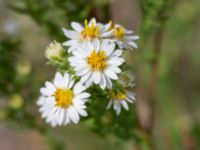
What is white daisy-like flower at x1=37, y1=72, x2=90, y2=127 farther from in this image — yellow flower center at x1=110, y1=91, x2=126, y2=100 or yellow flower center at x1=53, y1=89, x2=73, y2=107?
yellow flower center at x1=110, y1=91, x2=126, y2=100

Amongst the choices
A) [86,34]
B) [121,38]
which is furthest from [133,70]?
[86,34]

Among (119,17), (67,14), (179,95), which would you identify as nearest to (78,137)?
(179,95)

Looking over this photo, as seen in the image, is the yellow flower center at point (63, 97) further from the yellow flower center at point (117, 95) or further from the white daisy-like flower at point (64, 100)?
the yellow flower center at point (117, 95)

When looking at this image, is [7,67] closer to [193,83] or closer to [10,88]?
[10,88]

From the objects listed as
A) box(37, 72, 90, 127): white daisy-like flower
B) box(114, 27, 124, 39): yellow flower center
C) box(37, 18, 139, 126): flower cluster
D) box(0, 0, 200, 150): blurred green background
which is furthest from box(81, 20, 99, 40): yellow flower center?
box(0, 0, 200, 150): blurred green background

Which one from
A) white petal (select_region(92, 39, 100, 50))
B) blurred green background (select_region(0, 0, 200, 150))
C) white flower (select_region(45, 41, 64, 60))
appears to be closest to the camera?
white petal (select_region(92, 39, 100, 50))
